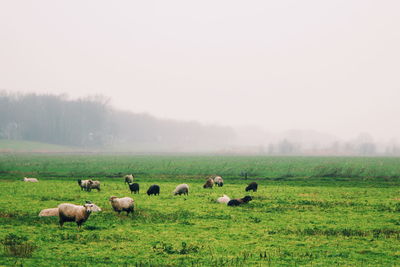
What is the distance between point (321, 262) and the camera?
39.4ft

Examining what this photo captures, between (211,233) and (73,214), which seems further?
(73,214)

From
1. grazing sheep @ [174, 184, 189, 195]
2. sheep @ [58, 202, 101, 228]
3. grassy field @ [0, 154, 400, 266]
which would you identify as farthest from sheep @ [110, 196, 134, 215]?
grazing sheep @ [174, 184, 189, 195]

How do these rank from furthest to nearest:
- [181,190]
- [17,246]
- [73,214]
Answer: [181,190] → [73,214] → [17,246]

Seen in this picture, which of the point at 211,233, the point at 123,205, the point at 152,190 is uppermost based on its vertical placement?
the point at 123,205

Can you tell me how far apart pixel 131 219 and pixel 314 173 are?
39541 millimetres

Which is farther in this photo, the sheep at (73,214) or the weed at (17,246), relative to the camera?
the sheep at (73,214)

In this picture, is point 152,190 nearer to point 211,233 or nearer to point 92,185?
point 92,185

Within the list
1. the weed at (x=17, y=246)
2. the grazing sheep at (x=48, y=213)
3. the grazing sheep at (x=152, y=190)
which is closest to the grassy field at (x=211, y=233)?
the weed at (x=17, y=246)

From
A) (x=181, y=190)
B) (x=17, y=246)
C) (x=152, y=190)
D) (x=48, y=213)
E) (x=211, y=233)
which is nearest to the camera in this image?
(x=17, y=246)

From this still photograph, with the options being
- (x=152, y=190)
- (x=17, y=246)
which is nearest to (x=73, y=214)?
(x=17, y=246)

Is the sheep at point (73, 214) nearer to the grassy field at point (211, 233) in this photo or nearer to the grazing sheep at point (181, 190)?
the grassy field at point (211, 233)

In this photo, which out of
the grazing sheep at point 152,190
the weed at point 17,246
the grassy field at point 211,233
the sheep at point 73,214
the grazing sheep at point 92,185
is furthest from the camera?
the grazing sheep at point 92,185

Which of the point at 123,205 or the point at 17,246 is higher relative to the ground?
the point at 123,205

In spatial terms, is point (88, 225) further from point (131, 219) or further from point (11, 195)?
point (11, 195)
